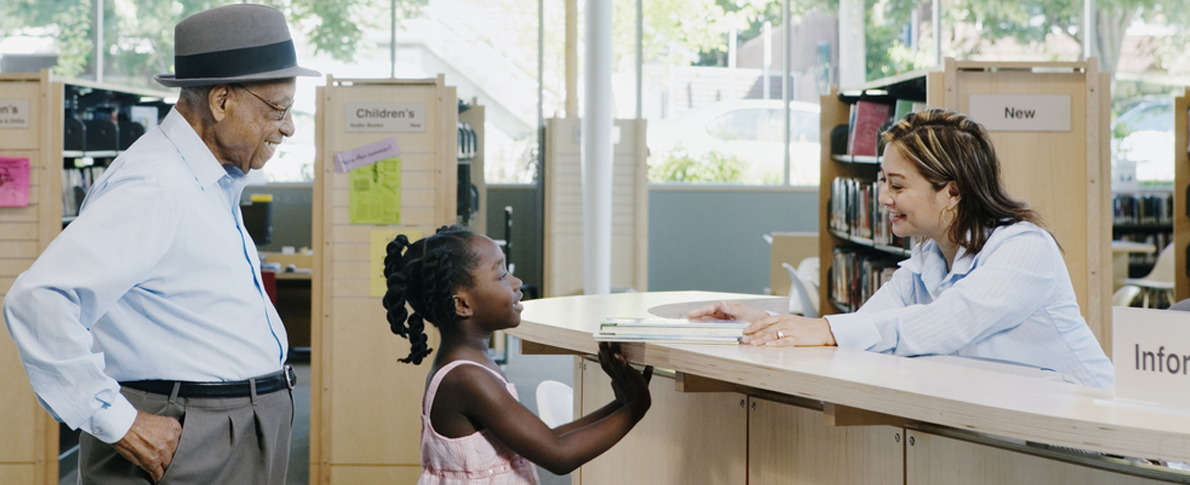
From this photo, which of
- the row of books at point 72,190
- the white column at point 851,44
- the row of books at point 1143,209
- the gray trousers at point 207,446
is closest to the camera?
the gray trousers at point 207,446

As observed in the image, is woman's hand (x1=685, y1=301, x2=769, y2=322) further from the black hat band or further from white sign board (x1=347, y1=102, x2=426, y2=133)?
white sign board (x1=347, y1=102, x2=426, y2=133)

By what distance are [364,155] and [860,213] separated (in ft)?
8.92

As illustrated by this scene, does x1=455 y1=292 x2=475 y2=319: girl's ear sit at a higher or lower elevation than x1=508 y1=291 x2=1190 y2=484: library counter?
higher

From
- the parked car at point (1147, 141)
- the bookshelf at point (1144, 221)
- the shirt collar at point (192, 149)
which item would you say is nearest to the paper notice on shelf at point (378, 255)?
the shirt collar at point (192, 149)

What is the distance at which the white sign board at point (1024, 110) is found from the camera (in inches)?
142

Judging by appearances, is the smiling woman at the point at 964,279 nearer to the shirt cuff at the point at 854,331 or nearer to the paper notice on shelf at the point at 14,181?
the shirt cuff at the point at 854,331

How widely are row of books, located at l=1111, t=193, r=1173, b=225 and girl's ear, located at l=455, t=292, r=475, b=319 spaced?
9011 mm

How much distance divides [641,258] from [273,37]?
6.61 meters

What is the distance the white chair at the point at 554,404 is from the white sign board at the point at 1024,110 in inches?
80.1

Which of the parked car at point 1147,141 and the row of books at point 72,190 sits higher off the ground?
the parked car at point 1147,141

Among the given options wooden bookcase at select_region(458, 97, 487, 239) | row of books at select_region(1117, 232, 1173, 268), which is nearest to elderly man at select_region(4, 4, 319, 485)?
wooden bookcase at select_region(458, 97, 487, 239)

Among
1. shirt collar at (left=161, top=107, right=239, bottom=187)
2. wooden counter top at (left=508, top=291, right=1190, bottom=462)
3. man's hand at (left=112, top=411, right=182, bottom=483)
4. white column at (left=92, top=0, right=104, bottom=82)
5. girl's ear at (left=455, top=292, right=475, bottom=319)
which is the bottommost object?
man's hand at (left=112, top=411, right=182, bottom=483)

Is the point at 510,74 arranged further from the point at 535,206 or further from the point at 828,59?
the point at 828,59

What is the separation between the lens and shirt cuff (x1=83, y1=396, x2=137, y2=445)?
1.36 meters
